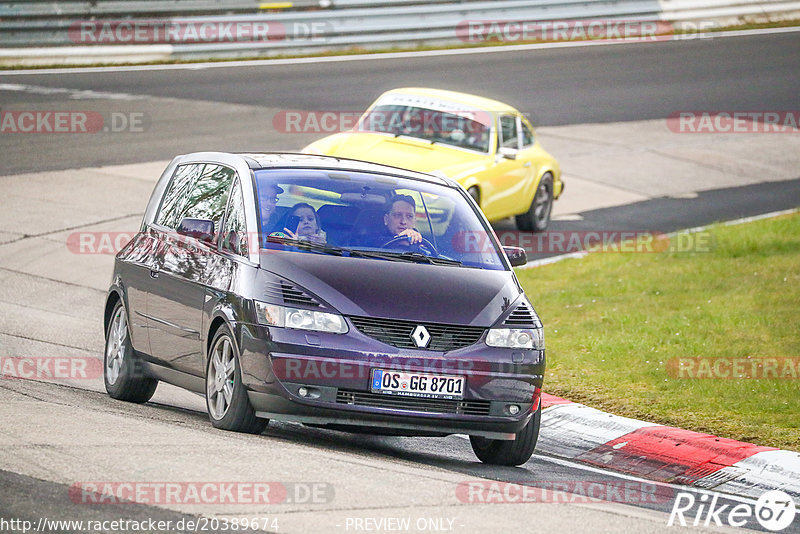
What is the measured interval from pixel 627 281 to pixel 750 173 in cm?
1017

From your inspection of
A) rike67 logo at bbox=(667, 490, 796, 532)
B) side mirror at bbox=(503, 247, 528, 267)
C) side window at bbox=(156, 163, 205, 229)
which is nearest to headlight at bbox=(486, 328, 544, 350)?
side mirror at bbox=(503, 247, 528, 267)

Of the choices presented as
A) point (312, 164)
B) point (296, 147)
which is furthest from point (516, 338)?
point (296, 147)

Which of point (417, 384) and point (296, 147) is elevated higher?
point (417, 384)

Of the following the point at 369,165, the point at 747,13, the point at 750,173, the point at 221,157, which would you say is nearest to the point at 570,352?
the point at 369,165

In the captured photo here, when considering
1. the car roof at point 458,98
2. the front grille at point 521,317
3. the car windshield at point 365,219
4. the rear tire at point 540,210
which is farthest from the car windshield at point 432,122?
the front grille at point 521,317

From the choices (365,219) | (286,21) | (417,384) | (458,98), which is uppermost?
(365,219)

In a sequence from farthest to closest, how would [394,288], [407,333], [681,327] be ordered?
[681,327] → [394,288] → [407,333]

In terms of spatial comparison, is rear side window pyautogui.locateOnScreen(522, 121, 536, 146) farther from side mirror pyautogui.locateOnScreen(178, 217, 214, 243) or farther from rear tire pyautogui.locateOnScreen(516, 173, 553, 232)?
side mirror pyautogui.locateOnScreen(178, 217, 214, 243)

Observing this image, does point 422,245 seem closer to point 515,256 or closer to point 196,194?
point 515,256

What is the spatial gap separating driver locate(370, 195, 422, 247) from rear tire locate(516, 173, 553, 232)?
9.57 metres

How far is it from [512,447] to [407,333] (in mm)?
1189

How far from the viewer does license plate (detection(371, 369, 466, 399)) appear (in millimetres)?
7504

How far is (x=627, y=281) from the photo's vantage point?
14.9 metres

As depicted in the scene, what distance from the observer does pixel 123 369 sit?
934 cm
